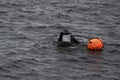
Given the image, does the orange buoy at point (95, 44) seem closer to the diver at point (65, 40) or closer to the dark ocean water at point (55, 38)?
the dark ocean water at point (55, 38)

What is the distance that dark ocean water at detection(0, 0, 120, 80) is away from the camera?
82.1ft

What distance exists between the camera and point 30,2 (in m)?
43.1

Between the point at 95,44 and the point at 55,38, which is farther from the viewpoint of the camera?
the point at 55,38

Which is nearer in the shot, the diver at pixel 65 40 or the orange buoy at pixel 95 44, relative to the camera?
the orange buoy at pixel 95 44

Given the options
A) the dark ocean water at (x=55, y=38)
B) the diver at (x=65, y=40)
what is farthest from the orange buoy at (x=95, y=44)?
the diver at (x=65, y=40)

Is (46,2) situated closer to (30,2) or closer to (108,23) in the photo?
(30,2)

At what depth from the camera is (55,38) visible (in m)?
31.1

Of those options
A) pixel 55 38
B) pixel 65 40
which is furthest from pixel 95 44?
pixel 55 38

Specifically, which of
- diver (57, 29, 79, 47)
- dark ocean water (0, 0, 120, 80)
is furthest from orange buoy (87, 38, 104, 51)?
diver (57, 29, 79, 47)

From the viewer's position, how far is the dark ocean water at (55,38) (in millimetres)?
25016

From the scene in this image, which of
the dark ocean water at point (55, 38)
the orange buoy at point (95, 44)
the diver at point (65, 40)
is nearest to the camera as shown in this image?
the dark ocean water at point (55, 38)

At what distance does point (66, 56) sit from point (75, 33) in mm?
5316

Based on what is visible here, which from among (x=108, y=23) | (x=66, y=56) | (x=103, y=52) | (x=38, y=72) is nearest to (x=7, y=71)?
(x=38, y=72)

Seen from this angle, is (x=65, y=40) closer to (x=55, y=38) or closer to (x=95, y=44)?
(x=95, y=44)
